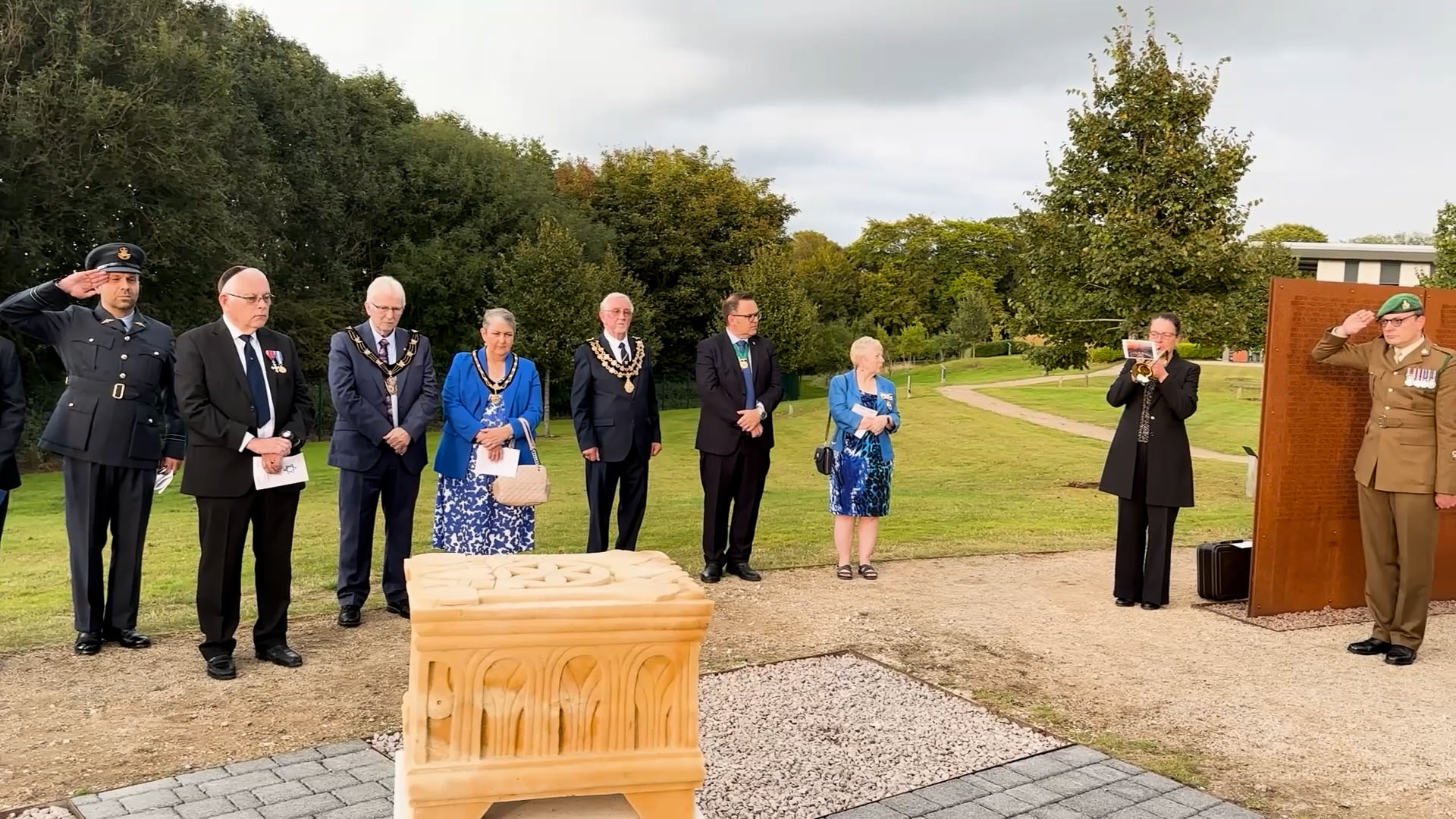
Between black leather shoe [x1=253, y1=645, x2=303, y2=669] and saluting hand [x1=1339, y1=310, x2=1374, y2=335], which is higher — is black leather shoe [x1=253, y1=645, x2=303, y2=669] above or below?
below

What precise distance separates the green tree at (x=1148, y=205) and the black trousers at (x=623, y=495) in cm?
936

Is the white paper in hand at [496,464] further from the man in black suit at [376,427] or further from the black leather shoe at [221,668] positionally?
the black leather shoe at [221,668]

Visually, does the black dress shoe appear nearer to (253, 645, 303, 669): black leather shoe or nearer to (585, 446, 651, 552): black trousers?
(585, 446, 651, 552): black trousers

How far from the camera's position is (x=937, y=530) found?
12.6 meters

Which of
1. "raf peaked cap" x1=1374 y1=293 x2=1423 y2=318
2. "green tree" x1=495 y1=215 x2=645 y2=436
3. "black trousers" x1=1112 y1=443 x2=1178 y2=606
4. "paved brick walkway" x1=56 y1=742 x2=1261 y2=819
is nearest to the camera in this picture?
"paved brick walkway" x1=56 y1=742 x2=1261 y2=819

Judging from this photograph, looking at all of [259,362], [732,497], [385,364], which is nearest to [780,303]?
[732,497]

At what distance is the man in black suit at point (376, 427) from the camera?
681cm

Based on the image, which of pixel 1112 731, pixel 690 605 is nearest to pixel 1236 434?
pixel 1112 731

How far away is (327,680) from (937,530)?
26.8ft

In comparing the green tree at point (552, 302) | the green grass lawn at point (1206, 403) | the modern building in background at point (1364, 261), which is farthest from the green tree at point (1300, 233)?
the green tree at point (552, 302)

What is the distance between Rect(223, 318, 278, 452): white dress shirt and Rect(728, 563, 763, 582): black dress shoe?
12.9ft

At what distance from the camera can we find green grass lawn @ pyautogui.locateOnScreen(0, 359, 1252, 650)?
869cm

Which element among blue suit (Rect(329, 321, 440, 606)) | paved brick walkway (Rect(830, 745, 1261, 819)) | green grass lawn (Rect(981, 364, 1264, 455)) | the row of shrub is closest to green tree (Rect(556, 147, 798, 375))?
green grass lawn (Rect(981, 364, 1264, 455))

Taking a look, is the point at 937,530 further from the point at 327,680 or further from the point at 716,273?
the point at 716,273
